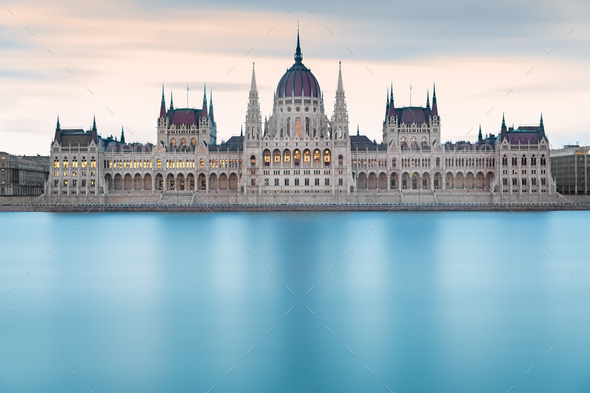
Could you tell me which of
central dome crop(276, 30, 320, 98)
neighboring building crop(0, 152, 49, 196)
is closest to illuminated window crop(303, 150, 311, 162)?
central dome crop(276, 30, 320, 98)

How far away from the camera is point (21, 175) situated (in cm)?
12500

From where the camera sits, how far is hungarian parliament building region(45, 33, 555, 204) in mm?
94750

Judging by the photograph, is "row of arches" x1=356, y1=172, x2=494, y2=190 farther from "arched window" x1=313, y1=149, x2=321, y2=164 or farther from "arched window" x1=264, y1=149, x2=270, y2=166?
"arched window" x1=264, y1=149, x2=270, y2=166

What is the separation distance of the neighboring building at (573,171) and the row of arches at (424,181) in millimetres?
28890

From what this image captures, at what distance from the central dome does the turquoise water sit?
70485mm

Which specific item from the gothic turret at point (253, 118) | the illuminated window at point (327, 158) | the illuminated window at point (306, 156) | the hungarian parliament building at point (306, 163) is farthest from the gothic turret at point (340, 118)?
the gothic turret at point (253, 118)

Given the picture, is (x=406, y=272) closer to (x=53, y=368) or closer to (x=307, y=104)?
(x=53, y=368)

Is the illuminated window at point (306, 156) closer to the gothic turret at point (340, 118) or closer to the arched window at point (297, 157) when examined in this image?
the arched window at point (297, 157)

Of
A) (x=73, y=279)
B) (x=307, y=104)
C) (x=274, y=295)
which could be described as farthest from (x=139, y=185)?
(x=274, y=295)

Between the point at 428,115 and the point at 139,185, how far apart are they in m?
54.7

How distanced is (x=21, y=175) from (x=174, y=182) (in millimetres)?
42812

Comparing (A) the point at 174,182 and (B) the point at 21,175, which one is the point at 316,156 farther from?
(B) the point at 21,175

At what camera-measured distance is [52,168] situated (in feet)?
339

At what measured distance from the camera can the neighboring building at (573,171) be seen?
391 ft
